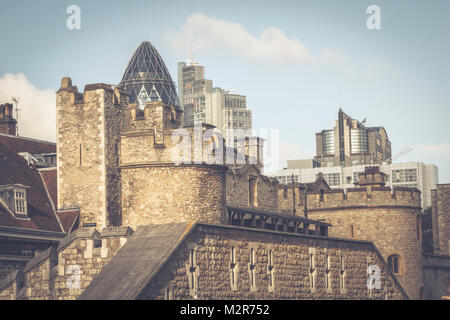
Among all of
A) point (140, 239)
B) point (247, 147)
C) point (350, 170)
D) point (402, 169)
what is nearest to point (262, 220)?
point (140, 239)

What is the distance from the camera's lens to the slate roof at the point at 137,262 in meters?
40.3

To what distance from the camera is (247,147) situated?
8862 centimetres

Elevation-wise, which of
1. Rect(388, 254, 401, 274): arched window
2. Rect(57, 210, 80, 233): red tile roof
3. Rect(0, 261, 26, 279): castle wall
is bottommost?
Rect(388, 254, 401, 274): arched window

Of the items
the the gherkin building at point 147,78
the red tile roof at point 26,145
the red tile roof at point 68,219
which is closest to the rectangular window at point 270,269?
the red tile roof at point 68,219

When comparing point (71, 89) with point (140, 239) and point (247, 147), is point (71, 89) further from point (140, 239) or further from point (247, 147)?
point (247, 147)

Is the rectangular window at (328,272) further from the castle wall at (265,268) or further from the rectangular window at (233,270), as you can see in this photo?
the rectangular window at (233,270)

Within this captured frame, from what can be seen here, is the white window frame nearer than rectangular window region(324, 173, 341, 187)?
Yes

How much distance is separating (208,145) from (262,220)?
12661mm

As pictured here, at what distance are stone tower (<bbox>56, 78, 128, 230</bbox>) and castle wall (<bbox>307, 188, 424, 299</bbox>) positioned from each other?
22.6m

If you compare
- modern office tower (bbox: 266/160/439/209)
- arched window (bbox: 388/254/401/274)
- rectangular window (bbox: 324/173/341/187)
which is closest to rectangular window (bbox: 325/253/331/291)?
arched window (bbox: 388/254/401/274)

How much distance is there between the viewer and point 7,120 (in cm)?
6356

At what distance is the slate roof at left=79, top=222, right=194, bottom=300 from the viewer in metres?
40.3

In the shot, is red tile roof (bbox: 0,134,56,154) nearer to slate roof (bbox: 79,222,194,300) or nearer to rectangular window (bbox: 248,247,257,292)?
slate roof (bbox: 79,222,194,300)

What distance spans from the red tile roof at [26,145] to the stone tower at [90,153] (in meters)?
5.25
